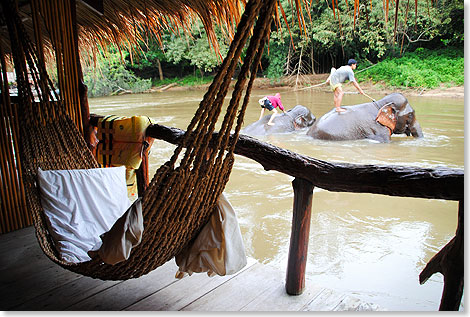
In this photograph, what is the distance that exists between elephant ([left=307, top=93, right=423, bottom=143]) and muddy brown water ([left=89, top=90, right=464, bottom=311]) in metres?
0.17

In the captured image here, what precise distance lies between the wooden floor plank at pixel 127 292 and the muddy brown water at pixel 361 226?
2.62 feet

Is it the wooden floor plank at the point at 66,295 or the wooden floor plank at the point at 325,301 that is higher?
the wooden floor plank at the point at 66,295

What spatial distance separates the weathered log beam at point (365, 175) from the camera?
92 cm

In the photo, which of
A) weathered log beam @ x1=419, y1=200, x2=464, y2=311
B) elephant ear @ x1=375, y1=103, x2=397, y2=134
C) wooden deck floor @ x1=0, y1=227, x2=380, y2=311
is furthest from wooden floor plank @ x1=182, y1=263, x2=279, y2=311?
elephant ear @ x1=375, y1=103, x2=397, y2=134

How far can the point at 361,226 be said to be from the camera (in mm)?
2975

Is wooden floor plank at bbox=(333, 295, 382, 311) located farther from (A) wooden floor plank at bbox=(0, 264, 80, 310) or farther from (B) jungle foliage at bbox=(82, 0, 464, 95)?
(B) jungle foliage at bbox=(82, 0, 464, 95)

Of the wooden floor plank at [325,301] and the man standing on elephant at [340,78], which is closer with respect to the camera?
the wooden floor plank at [325,301]

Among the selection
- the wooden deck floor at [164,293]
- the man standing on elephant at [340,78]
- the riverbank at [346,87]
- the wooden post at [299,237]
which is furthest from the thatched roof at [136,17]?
the riverbank at [346,87]

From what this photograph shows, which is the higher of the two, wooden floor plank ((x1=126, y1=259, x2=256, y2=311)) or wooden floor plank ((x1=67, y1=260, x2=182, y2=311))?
wooden floor plank ((x1=67, y1=260, x2=182, y2=311))

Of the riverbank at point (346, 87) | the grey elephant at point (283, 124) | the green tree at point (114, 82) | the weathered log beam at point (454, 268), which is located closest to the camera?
the weathered log beam at point (454, 268)

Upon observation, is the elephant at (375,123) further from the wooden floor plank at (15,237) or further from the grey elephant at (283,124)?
the wooden floor plank at (15,237)

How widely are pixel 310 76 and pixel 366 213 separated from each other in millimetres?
10559

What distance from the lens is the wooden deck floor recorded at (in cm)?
128

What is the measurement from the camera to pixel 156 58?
16641 millimetres
